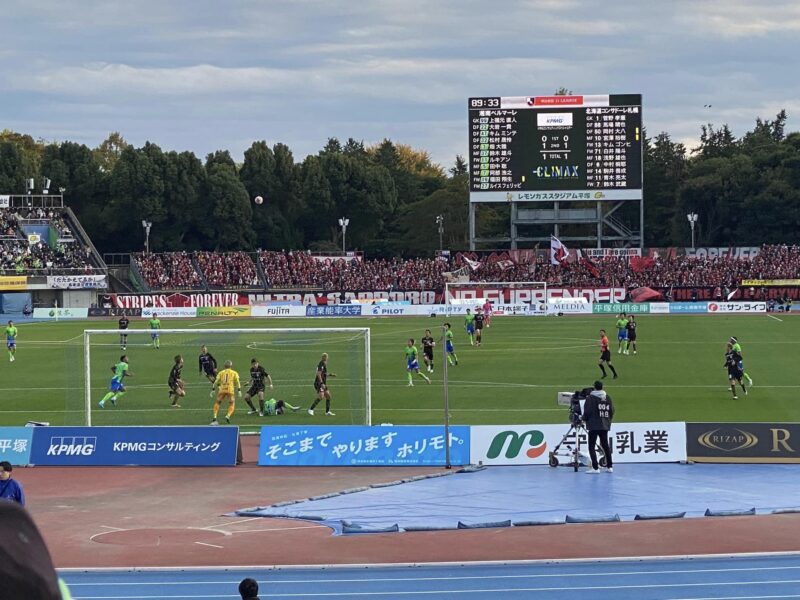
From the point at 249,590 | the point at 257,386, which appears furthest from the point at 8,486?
the point at 257,386

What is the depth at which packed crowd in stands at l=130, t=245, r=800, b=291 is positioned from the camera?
84.4m

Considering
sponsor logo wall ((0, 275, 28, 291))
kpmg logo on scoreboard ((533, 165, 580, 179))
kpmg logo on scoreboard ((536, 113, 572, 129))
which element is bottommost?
sponsor logo wall ((0, 275, 28, 291))

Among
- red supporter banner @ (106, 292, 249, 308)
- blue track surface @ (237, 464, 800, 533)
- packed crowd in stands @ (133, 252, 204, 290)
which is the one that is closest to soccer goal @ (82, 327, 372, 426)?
blue track surface @ (237, 464, 800, 533)

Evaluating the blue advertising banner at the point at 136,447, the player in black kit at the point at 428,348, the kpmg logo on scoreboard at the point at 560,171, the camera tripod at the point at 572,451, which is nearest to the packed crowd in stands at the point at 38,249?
the kpmg logo on scoreboard at the point at 560,171

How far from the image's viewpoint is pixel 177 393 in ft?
107

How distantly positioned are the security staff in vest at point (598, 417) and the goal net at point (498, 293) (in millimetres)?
56514

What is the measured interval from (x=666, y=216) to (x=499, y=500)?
3782 inches

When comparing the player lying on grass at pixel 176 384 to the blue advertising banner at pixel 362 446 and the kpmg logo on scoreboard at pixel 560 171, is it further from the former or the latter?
the kpmg logo on scoreboard at pixel 560 171

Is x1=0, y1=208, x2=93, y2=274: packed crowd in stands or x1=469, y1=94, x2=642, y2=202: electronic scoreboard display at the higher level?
x1=469, y1=94, x2=642, y2=202: electronic scoreboard display

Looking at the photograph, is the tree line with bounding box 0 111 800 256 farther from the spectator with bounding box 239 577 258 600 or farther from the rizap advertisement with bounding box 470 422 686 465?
the spectator with bounding box 239 577 258 600

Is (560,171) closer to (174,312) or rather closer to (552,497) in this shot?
(174,312)

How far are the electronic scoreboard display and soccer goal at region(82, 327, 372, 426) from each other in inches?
1349

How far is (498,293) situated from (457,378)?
136 feet

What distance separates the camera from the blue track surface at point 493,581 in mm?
14164
